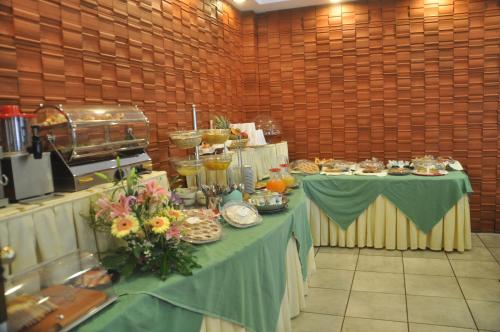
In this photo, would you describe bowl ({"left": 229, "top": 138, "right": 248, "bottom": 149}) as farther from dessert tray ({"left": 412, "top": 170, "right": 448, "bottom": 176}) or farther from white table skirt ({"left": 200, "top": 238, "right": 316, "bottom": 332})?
dessert tray ({"left": 412, "top": 170, "right": 448, "bottom": 176})

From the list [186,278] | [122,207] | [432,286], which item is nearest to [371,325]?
[432,286]

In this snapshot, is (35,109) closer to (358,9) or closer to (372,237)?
(372,237)

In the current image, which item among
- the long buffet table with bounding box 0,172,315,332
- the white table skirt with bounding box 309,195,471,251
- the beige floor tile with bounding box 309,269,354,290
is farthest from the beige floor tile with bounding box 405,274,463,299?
the long buffet table with bounding box 0,172,315,332

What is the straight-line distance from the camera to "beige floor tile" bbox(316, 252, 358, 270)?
11.6 ft

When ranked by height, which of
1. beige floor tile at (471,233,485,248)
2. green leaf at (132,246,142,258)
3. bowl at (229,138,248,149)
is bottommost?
beige floor tile at (471,233,485,248)

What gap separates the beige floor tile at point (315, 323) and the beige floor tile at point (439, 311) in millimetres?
479

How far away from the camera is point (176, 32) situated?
3201mm

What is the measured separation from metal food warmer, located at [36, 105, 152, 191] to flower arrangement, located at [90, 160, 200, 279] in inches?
7.6

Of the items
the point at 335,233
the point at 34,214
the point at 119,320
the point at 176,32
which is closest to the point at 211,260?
the point at 119,320

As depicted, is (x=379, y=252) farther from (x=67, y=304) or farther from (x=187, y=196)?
(x=67, y=304)

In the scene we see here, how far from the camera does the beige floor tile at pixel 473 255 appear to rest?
361 centimetres

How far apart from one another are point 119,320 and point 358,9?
4.23 meters

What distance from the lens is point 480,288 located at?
299 cm

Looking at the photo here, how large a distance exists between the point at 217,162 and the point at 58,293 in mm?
1511
